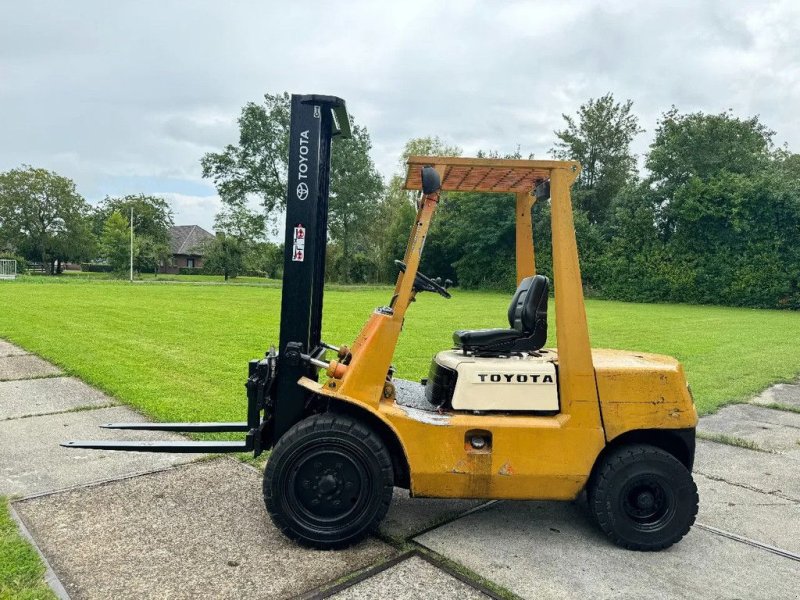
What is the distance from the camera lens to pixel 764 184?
2947cm

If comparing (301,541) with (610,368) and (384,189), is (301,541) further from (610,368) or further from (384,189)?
(384,189)

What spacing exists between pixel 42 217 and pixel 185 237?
22.8 m

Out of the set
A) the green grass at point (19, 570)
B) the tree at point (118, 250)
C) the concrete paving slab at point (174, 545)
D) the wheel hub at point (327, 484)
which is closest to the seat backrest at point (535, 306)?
the wheel hub at point (327, 484)

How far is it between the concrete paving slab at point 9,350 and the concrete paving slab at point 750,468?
10040 millimetres

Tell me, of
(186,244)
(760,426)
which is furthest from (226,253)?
(760,426)

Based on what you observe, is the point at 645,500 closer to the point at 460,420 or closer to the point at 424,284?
the point at 460,420

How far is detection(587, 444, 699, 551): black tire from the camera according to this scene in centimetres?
354

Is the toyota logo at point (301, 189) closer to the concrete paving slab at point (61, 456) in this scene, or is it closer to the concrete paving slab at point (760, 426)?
the concrete paving slab at point (61, 456)

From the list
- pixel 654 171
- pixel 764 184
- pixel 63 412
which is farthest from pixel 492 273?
pixel 63 412

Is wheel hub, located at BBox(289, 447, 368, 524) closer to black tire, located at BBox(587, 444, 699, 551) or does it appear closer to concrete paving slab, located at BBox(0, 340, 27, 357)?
black tire, located at BBox(587, 444, 699, 551)

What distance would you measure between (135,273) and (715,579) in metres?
56.6

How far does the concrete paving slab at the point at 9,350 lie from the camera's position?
9626 millimetres

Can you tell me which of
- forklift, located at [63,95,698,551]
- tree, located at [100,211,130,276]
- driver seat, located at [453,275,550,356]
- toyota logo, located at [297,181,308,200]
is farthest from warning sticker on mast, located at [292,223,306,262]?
tree, located at [100,211,130,276]

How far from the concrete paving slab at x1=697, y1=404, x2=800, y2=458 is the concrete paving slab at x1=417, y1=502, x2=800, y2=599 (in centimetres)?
288
